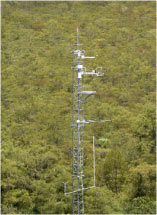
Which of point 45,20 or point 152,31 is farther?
point 45,20

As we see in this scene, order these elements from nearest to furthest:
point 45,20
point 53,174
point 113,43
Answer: point 53,174 < point 113,43 < point 45,20

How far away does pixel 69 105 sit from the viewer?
2350 centimetres

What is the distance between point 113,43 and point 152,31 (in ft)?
12.2

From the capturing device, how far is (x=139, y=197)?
15750 mm

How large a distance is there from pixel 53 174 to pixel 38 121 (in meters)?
5.90

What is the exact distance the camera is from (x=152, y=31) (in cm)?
3169

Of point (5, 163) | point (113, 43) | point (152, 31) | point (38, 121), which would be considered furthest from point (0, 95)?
point (152, 31)

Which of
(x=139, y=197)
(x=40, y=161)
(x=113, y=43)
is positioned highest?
(x=113, y=43)

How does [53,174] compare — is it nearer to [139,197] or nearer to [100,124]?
[139,197]

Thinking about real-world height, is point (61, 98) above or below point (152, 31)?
below

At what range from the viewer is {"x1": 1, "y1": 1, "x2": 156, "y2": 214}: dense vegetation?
15891 mm

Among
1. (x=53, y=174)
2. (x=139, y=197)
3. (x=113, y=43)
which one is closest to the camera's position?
(x=139, y=197)

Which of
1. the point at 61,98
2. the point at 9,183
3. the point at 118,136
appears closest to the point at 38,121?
the point at 61,98

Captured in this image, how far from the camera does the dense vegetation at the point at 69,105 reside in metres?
15.9
